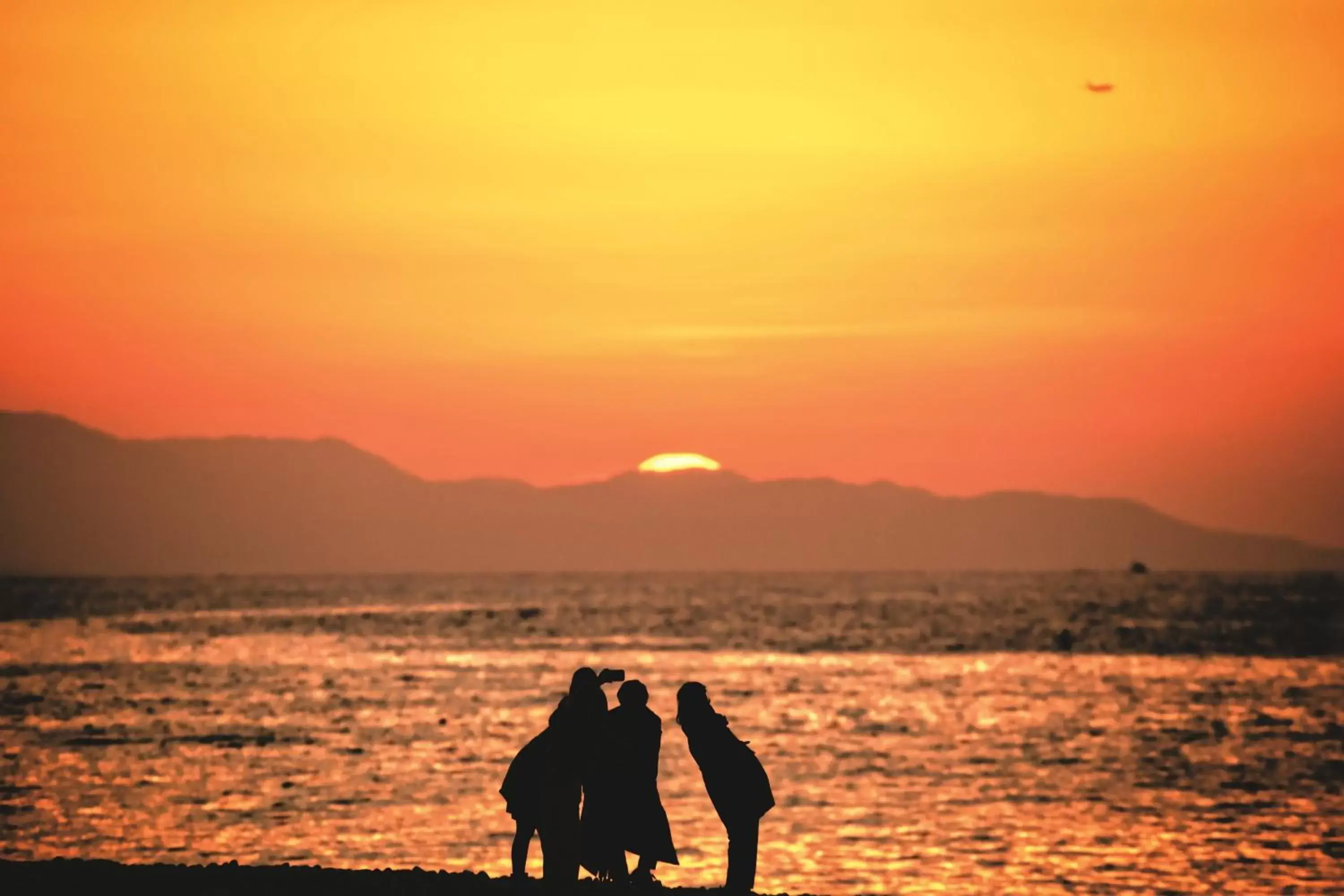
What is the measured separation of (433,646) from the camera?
3723 inches

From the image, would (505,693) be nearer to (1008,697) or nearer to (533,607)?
(1008,697)

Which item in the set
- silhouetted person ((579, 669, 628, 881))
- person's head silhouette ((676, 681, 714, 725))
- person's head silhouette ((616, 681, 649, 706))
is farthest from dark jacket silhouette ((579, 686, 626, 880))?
person's head silhouette ((676, 681, 714, 725))

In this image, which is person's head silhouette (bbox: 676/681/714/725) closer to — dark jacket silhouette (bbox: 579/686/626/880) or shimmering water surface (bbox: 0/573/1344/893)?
dark jacket silhouette (bbox: 579/686/626/880)

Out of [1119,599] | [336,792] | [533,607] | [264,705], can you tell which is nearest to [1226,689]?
[264,705]

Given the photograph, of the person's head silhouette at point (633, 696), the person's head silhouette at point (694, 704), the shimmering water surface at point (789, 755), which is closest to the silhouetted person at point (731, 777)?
the person's head silhouette at point (694, 704)

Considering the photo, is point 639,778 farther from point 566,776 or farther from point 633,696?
point 633,696

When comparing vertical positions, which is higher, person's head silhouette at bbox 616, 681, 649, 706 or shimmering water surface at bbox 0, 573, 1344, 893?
person's head silhouette at bbox 616, 681, 649, 706

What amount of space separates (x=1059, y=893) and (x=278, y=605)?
16120 centimetres

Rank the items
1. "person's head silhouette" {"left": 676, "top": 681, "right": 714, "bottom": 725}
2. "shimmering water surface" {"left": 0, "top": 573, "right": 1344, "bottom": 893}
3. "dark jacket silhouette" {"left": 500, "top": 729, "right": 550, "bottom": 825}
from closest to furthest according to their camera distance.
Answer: "person's head silhouette" {"left": 676, "top": 681, "right": 714, "bottom": 725} → "dark jacket silhouette" {"left": 500, "top": 729, "right": 550, "bottom": 825} → "shimmering water surface" {"left": 0, "top": 573, "right": 1344, "bottom": 893}

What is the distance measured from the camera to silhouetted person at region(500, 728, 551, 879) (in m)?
14.8

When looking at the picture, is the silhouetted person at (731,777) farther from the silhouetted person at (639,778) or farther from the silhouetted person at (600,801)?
the silhouetted person at (600,801)

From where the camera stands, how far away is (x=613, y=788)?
1462cm

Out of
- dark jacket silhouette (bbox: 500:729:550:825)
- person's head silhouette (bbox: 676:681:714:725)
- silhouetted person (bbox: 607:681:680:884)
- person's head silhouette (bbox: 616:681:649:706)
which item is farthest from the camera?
dark jacket silhouette (bbox: 500:729:550:825)

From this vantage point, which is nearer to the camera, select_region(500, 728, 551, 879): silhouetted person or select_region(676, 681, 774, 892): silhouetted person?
select_region(676, 681, 774, 892): silhouetted person
